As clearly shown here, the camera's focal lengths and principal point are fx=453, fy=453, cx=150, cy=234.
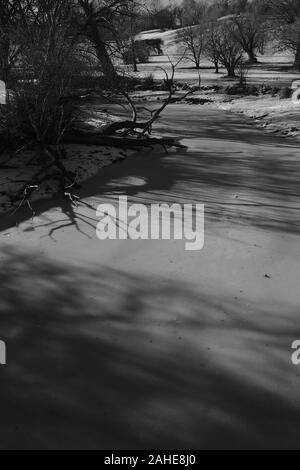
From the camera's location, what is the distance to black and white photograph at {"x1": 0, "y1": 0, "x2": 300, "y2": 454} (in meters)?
2.64

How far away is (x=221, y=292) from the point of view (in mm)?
4031

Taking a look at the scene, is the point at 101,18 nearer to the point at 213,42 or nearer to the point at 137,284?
the point at 213,42

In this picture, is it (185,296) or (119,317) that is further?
(185,296)

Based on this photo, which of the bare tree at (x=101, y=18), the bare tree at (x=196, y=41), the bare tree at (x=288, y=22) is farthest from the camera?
the bare tree at (x=196, y=41)

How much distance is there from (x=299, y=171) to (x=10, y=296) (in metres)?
5.79

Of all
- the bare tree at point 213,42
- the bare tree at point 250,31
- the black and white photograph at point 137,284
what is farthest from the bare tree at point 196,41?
the black and white photograph at point 137,284

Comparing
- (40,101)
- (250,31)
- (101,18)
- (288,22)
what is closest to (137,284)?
(40,101)

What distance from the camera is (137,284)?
13.9 feet

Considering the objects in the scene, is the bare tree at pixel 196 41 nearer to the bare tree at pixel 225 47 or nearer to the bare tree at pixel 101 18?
the bare tree at pixel 225 47

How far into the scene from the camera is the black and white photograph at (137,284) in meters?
2.64

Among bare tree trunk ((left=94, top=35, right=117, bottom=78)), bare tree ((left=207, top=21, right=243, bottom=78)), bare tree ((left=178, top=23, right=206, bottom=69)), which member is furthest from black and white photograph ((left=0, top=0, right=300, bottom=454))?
bare tree ((left=178, top=23, right=206, bottom=69))

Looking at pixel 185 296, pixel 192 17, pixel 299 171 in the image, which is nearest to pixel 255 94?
pixel 299 171

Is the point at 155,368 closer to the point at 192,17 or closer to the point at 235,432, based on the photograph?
the point at 235,432
